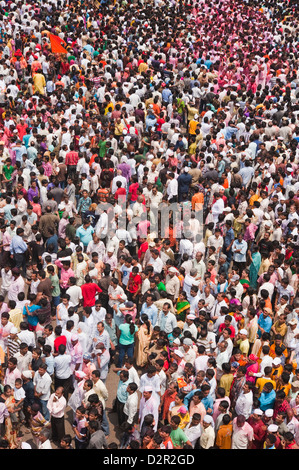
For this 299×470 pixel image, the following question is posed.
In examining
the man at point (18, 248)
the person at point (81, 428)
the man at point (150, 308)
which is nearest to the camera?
the person at point (81, 428)

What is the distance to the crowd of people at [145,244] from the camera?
8.71 m

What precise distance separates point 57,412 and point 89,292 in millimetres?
2282

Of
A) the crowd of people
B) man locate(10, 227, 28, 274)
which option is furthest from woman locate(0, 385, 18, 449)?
man locate(10, 227, 28, 274)

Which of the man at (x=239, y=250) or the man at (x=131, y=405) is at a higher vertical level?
the man at (x=239, y=250)

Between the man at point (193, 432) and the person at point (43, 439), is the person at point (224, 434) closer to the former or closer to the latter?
the man at point (193, 432)

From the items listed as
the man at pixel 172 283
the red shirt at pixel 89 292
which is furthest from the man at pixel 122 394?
the man at pixel 172 283

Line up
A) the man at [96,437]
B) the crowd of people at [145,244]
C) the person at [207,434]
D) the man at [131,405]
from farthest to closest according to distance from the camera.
Result: 1. the crowd of people at [145,244]
2. the man at [131,405]
3. the person at [207,434]
4. the man at [96,437]

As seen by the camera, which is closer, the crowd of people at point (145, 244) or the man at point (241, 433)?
the man at point (241, 433)

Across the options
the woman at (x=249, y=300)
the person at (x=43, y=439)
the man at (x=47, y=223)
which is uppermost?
the man at (x=47, y=223)

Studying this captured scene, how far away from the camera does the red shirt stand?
10516 mm

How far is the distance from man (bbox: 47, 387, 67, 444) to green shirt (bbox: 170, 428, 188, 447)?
60.6 inches

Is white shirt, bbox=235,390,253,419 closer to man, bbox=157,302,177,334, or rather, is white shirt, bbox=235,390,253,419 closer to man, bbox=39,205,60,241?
man, bbox=157,302,177,334

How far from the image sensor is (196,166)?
1440cm

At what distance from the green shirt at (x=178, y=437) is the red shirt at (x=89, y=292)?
3087mm
